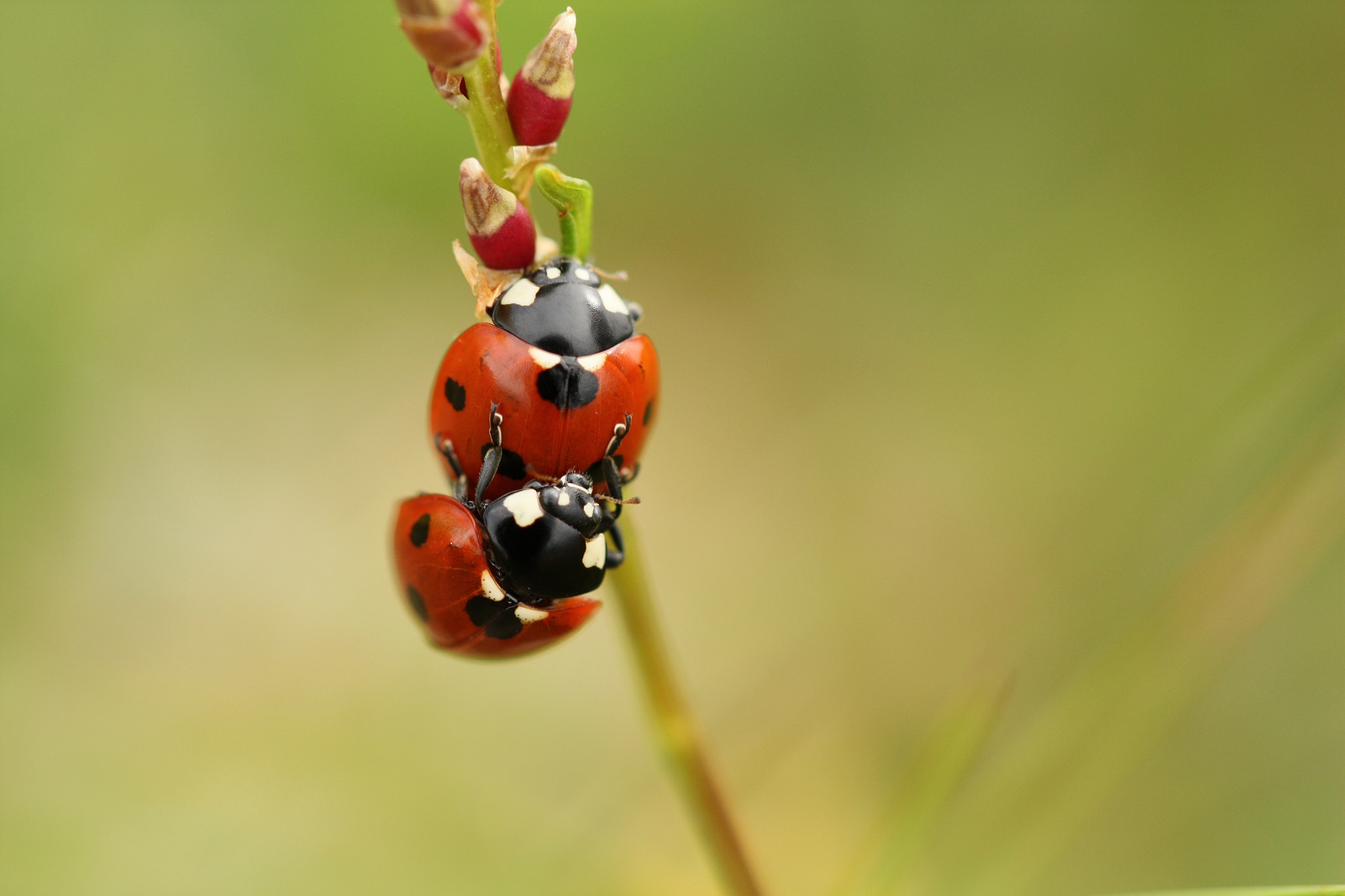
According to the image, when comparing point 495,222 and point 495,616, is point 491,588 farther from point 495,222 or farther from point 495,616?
point 495,222

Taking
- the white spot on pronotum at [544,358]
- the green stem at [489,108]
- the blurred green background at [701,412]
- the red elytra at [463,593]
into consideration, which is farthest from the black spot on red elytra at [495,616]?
the blurred green background at [701,412]

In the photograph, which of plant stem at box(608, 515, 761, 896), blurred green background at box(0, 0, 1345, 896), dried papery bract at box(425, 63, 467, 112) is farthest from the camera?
blurred green background at box(0, 0, 1345, 896)

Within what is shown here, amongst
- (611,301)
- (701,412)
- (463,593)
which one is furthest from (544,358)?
(701,412)

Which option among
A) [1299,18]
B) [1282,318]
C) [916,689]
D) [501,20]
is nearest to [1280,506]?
[916,689]

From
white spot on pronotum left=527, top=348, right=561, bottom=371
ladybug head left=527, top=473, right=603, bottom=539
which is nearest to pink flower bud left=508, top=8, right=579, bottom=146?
white spot on pronotum left=527, top=348, right=561, bottom=371

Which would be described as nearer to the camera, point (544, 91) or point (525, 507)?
point (544, 91)

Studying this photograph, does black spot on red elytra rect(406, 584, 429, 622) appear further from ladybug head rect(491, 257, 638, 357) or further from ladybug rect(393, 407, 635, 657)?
ladybug head rect(491, 257, 638, 357)
